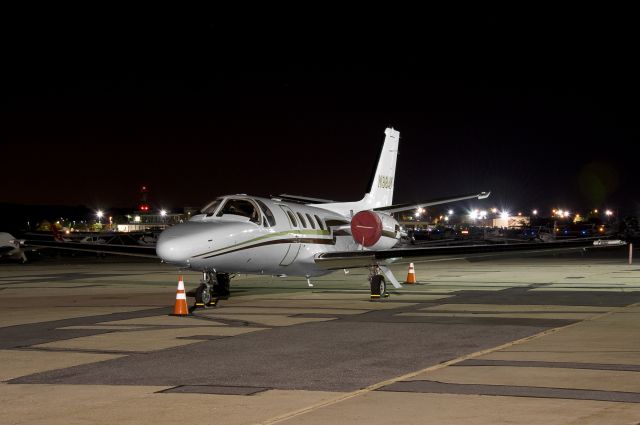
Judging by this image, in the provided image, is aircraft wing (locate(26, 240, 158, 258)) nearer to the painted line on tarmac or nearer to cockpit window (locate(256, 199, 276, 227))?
cockpit window (locate(256, 199, 276, 227))

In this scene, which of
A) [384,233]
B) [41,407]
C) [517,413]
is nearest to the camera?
[517,413]

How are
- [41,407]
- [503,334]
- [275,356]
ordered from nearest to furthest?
[41,407] < [275,356] < [503,334]

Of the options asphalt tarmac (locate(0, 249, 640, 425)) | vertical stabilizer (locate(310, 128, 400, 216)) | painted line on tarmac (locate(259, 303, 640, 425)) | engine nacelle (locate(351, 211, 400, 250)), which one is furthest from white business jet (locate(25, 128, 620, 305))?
painted line on tarmac (locate(259, 303, 640, 425))

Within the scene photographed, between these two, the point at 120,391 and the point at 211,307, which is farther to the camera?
the point at 211,307

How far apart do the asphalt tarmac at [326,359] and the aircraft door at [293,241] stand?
1117 mm

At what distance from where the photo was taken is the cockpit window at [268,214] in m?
22.4

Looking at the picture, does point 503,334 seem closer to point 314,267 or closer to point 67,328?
point 67,328

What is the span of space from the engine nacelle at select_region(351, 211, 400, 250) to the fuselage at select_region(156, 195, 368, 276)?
58 centimetres

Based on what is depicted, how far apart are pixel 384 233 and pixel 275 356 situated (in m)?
14.8

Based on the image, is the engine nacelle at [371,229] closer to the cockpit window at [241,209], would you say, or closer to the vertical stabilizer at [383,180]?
the vertical stabilizer at [383,180]

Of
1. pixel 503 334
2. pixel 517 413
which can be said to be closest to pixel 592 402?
pixel 517 413

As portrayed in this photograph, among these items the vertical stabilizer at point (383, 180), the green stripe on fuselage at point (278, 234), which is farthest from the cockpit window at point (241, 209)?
the vertical stabilizer at point (383, 180)

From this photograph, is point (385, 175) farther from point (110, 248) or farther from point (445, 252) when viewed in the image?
point (110, 248)

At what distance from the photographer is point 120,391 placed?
9602 mm
